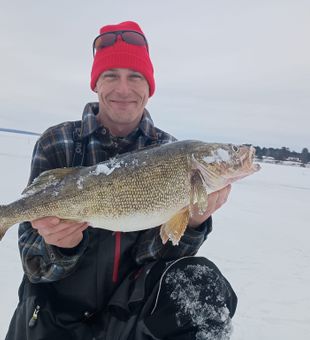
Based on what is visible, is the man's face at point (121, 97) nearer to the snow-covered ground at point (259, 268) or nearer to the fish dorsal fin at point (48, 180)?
the fish dorsal fin at point (48, 180)

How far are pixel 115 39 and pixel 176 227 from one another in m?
1.80

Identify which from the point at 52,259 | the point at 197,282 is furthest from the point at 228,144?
the point at 52,259

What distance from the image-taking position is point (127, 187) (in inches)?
96.9

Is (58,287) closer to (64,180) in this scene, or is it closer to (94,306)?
(94,306)

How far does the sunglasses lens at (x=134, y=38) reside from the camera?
10.7 ft

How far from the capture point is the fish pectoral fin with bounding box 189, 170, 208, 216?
2.49 meters

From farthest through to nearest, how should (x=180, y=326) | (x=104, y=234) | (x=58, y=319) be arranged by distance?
(x=104, y=234)
(x=58, y=319)
(x=180, y=326)

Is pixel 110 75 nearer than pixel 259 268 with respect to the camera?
Yes

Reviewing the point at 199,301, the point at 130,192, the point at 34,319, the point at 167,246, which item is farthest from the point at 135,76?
the point at 34,319

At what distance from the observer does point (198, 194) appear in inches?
98.1

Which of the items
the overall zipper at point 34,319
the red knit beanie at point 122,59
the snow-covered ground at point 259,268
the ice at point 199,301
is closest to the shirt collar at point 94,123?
the red knit beanie at point 122,59

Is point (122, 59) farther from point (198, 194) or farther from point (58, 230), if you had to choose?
point (58, 230)

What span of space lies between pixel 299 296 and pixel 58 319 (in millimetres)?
2807

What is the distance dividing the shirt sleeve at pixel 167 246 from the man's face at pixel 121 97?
985mm
